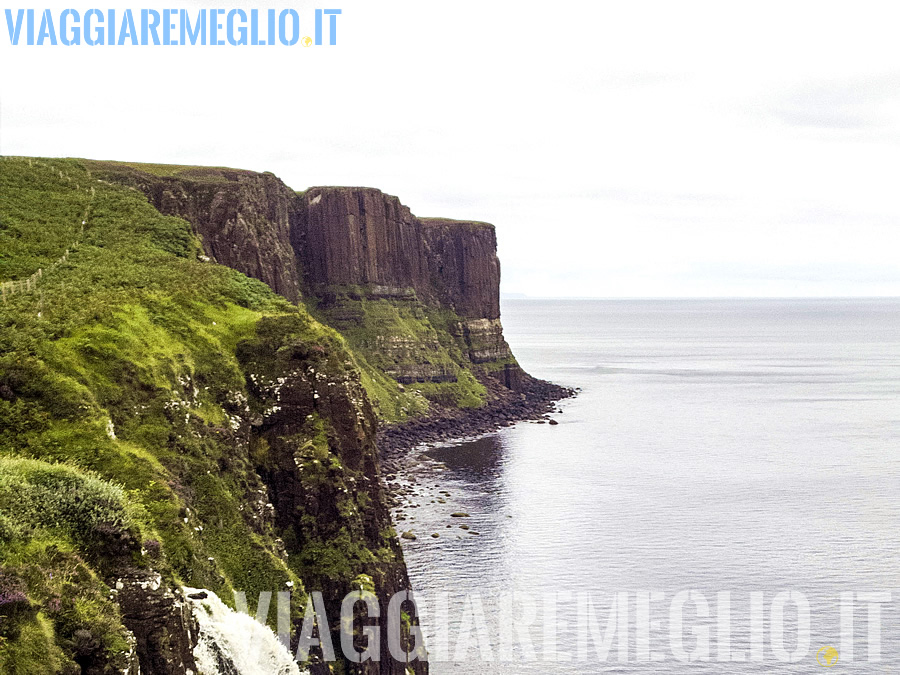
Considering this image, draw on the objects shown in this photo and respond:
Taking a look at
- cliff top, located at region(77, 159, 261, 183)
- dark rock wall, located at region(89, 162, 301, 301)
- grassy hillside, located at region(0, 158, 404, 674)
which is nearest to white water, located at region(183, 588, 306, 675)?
grassy hillside, located at region(0, 158, 404, 674)

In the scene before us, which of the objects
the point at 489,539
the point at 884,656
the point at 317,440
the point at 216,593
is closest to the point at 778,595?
the point at 884,656

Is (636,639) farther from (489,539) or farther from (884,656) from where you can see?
(489,539)

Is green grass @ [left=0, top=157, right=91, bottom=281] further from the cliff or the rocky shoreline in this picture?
the cliff

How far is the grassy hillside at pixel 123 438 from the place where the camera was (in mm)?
23281

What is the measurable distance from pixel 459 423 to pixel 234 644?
129 metres

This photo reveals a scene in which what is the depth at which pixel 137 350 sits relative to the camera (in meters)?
42.3

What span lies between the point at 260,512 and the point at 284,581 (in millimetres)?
5016

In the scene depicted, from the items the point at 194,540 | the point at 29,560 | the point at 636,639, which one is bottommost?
the point at 636,639

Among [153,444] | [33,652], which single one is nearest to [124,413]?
[153,444]

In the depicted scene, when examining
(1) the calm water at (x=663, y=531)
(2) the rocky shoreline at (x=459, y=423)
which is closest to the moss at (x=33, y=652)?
(1) the calm water at (x=663, y=531)

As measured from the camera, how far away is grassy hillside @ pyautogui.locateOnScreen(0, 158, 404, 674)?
2328 centimetres

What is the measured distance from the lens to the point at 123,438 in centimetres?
3794

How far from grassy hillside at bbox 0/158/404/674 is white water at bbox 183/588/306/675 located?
133 centimetres

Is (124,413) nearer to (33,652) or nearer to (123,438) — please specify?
(123,438)
